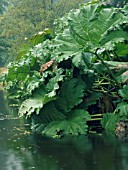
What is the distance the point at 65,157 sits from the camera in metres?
6.38

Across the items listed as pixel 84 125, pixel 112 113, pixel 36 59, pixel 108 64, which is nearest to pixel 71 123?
pixel 84 125

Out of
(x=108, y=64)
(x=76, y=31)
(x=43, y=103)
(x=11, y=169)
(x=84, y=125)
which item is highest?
(x=76, y=31)

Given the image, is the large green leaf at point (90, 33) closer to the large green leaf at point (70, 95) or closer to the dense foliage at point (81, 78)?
the dense foliage at point (81, 78)

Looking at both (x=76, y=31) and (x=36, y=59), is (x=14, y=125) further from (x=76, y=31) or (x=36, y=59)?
(x=76, y=31)

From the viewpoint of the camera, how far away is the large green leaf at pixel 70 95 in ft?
28.2

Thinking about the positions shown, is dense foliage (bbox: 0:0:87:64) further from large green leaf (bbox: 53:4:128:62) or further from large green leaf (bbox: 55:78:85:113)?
large green leaf (bbox: 53:4:128:62)

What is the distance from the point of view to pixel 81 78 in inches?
351

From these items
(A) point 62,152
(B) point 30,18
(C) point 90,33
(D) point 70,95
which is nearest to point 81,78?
(D) point 70,95

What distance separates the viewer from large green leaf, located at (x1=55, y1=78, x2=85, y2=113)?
860 centimetres

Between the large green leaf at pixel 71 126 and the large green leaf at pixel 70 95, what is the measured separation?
0.69ft

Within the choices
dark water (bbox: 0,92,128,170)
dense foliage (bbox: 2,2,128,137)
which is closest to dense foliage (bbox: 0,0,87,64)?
dense foliage (bbox: 2,2,128,137)

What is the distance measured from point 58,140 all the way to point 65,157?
4.55 ft

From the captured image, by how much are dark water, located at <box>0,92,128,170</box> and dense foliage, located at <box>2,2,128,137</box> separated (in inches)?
20.0

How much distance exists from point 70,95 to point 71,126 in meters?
0.73
